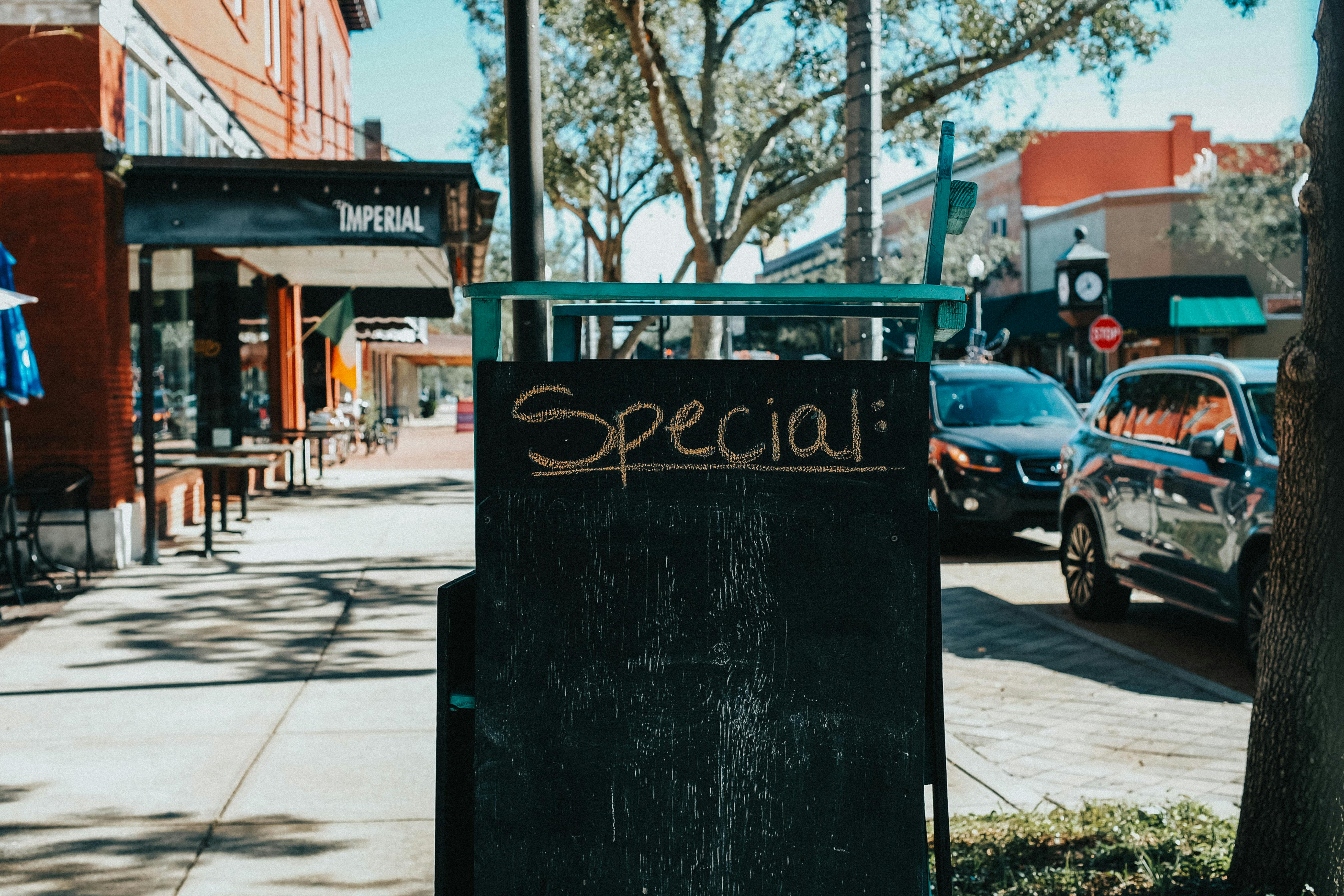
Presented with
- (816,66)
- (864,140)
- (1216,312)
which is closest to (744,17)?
(816,66)

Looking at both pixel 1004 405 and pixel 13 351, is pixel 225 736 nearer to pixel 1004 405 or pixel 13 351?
pixel 13 351

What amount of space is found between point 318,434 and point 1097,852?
14085 millimetres

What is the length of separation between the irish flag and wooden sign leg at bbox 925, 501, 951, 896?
14.5m

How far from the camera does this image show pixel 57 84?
971 cm

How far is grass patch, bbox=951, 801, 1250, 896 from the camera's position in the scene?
3607 millimetres

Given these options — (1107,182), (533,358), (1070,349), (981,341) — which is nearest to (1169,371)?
(533,358)

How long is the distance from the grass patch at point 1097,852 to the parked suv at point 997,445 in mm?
6686

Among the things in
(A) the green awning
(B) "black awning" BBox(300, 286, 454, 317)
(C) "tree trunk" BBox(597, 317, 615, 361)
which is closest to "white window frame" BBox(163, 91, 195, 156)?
(C) "tree trunk" BBox(597, 317, 615, 361)

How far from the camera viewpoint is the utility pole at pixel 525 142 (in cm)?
513

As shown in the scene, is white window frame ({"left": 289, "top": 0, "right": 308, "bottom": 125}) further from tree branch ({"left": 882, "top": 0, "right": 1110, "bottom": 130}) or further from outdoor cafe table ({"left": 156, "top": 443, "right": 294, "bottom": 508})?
tree branch ({"left": 882, "top": 0, "right": 1110, "bottom": 130})

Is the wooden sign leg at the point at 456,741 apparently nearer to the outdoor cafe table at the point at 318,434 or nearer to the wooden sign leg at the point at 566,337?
the wooden sign leg at the point at 566,337

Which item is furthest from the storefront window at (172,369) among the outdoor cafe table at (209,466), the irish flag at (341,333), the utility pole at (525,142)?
Result: the utility pole at (525,142)

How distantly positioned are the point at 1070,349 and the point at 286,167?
106ft

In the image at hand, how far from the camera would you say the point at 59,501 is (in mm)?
9914
